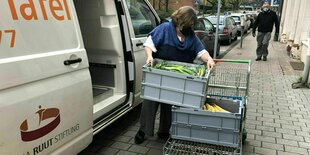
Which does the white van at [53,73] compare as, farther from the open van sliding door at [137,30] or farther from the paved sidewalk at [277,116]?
the paved sidewalk at [277,116]

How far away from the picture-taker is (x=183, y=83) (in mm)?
3186

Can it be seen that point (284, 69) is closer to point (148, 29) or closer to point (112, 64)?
point (148, 29)

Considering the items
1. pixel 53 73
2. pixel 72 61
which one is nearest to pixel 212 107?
pixel 72 61

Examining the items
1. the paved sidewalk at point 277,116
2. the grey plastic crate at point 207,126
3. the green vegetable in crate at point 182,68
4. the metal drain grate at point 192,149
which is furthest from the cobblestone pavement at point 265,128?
the green vegetable in crate at point 182,68

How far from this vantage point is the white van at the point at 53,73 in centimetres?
236

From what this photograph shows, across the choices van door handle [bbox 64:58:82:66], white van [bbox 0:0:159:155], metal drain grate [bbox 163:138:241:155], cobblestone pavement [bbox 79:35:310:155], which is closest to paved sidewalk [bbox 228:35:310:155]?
cobblestone pavement [bbox 79:35:310:155]

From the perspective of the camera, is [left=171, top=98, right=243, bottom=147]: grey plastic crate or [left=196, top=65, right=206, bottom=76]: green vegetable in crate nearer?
[left=171, top=98, right=243, bottom=147]: grey plastic crate

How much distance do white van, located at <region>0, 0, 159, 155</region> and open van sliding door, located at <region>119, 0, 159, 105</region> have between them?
144 mm

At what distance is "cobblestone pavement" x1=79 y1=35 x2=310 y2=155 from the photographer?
13.4 ft

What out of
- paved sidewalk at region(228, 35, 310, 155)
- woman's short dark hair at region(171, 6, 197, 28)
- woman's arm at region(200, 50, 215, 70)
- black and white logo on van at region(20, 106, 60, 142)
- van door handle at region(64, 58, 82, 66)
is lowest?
paved sidewalk at region(228, 35, 310, 155)

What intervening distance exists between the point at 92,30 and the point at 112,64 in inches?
20.7

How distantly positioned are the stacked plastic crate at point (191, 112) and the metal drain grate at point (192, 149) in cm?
1

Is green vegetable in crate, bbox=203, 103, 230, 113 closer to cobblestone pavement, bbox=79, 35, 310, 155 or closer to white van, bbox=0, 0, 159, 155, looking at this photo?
cobblestone pavement, bbox=79, 35, 310, 155

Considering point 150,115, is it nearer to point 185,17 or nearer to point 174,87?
point 174,87
